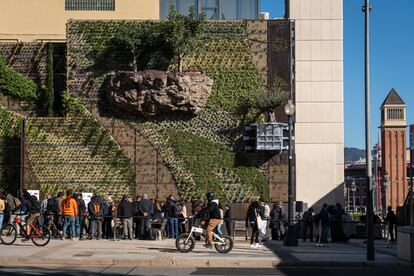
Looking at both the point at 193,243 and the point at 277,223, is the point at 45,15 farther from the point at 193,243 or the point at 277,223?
the point at 193,243

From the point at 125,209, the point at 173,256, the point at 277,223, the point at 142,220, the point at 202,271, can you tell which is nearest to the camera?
the point at 202,271

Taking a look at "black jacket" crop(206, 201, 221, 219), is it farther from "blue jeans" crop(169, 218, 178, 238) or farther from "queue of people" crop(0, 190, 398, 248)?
"blue jeans" crop(169, 218, 178, 238)

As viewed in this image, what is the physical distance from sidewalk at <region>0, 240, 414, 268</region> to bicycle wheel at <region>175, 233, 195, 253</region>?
22 cm

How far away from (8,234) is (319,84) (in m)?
19.6

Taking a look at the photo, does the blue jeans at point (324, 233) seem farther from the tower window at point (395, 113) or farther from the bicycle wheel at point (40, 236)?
the tower window at point (395, 113)

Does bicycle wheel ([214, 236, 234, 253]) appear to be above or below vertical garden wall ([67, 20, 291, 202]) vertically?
below

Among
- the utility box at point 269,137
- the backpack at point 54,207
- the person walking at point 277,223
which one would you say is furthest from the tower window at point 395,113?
the backpack at point 54,207

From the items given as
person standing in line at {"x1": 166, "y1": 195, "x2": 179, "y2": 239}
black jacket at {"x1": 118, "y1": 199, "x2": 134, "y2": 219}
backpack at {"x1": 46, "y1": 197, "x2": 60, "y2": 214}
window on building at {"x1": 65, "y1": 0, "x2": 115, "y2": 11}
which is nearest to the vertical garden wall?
window on building at {"x1": 65, "y1": 0, "x2": 115, "y2": 11}

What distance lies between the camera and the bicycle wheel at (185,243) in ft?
69.4

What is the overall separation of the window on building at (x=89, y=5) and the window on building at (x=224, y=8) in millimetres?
3616

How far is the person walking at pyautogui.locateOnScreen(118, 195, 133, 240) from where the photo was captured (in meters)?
26.6

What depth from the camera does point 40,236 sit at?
22609 millimetres

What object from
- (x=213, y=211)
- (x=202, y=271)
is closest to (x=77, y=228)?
(x=213, y=211)

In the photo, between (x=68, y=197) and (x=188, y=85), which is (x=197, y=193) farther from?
(x=68, y=197)
